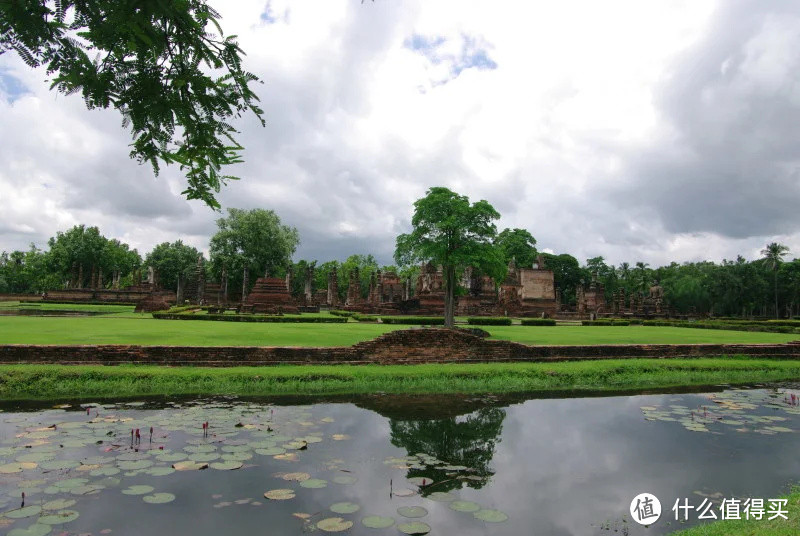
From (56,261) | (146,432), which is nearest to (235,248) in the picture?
(56,261)

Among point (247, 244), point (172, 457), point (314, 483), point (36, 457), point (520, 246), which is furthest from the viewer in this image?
point (520, 246)

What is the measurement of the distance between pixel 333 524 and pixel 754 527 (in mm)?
3593

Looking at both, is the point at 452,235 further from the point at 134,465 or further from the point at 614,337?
the point at 134,465

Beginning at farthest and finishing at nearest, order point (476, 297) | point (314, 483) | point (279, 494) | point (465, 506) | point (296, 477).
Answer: point (476, 297)
point (296, 477)
point (314, 483)
point (279, 494)
point (465, 506)

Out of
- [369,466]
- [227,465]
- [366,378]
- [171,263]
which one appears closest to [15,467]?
[227,465]

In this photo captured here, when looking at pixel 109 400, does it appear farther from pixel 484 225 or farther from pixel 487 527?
pixel 484 225

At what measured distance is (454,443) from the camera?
23.0ft

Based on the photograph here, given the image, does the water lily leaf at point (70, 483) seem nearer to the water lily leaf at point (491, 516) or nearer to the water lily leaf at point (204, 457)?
the water lily leaf at point (204, 457)

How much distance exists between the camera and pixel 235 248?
2141 inches

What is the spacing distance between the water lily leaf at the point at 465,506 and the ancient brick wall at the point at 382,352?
835 cm

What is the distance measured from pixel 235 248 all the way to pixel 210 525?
5307cm

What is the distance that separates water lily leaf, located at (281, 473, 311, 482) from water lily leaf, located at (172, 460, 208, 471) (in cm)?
100

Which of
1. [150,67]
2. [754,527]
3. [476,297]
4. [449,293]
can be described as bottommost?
[754,527]

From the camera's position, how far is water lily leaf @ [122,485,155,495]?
15.7ft
